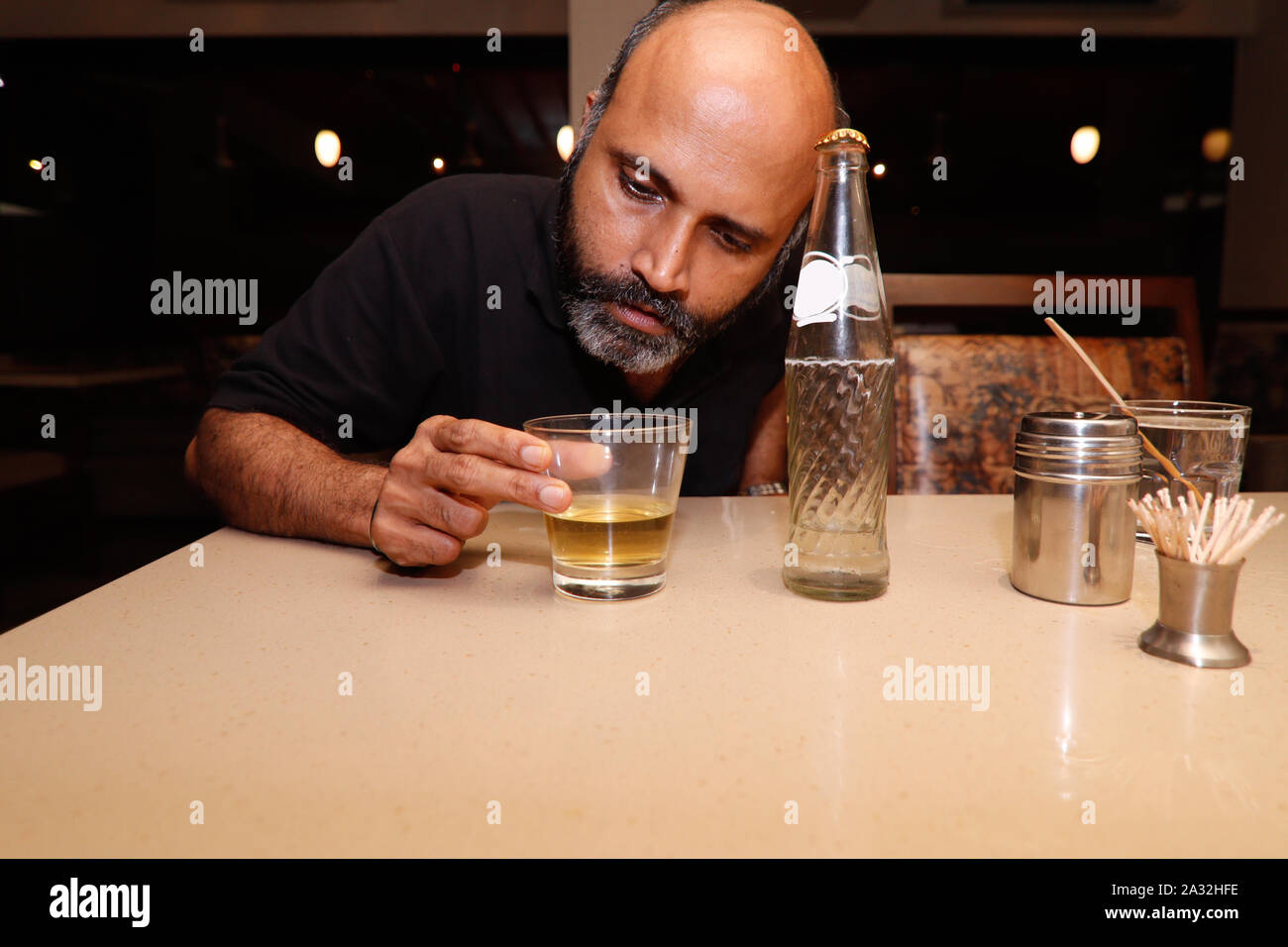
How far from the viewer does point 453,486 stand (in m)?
0.75

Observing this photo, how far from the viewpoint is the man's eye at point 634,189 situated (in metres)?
1.18

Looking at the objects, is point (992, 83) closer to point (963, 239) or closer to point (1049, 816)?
point (963, 239)

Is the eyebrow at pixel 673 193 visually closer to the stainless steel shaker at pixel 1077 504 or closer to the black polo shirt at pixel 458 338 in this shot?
the black polo shirt at pixel 458 338

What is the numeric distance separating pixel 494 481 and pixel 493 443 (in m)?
0.03

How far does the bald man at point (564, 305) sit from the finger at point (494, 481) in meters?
0.01

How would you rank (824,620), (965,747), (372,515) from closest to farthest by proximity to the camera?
1. (965,747)
2. (824,620)
3. (372,515)

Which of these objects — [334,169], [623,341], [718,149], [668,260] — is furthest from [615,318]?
[334,169]

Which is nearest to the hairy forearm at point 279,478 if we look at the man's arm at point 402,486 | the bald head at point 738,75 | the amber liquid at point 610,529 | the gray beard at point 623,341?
the man's arm at point 402,486

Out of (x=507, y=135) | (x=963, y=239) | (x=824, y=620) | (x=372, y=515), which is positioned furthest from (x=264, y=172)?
(x=824, y=620)

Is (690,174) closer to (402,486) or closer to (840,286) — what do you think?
(840,286)

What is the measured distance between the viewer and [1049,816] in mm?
402

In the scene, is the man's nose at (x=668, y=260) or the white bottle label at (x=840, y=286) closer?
the white bottle label at (x=840, y=286)

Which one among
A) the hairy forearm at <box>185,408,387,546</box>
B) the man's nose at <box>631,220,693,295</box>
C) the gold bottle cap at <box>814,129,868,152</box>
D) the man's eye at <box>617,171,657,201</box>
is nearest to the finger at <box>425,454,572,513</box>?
the hairy forearm at <box>185,408,387,546</box>
